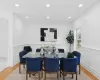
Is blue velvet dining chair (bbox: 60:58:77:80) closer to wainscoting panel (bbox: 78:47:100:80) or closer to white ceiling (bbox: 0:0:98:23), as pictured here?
wainscoting panel (bbox: 78:47:100:80)

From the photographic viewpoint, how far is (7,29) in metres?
6.66

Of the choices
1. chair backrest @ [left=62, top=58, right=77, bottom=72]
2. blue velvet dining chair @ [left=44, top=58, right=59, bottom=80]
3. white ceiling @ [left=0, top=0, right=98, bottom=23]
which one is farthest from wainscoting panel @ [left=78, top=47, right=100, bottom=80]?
white ceiling @ [left=0, top=0, right=98, bottom=23]

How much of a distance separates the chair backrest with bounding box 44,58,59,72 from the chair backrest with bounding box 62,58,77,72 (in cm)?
22

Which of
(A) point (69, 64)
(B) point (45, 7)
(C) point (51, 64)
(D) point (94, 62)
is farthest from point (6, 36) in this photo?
(D) point (94, 62)

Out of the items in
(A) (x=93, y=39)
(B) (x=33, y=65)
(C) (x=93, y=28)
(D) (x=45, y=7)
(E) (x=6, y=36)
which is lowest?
(B) (x=33, y=65)

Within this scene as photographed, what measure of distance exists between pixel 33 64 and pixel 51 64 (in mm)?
571

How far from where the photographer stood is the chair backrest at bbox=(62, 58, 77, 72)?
415cm

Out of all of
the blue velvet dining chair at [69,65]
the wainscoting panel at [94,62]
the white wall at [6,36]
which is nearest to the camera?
the blue velvet dining chair at [69,65]

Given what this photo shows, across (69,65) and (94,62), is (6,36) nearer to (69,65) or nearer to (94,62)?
(69,65)

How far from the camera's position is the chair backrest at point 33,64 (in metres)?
4.20

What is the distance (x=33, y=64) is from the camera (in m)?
4.23

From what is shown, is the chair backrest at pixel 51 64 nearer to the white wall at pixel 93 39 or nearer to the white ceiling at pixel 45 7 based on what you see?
the white wall at pixel 93 39

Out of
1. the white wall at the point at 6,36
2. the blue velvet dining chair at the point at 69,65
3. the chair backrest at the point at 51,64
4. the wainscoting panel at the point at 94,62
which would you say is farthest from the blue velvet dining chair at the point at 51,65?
the white wall at the point at 6,36

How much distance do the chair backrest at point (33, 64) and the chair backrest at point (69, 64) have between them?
2.61 feet
